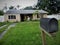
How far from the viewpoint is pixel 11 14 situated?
4041 cm

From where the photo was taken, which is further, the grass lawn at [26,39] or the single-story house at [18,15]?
the single-story house at [18,15]

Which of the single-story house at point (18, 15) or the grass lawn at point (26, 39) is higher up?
the grass lawn at point (26, 39)

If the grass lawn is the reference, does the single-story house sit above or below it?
below

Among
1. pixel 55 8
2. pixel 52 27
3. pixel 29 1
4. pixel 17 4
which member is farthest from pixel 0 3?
pixel 52 27

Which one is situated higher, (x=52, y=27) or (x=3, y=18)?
(x=52, y=27)

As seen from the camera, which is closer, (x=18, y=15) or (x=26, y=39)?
(x=26, y=39)

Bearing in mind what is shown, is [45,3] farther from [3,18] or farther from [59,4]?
[3,18]

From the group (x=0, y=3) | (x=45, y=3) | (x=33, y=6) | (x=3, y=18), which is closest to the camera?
(x=3, y=18)

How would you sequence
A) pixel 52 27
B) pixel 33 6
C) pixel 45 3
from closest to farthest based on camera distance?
pixel 52 27
pixel 45 3
pixel 33 6

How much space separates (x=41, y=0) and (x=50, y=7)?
410cm

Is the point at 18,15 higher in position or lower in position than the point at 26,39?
lower

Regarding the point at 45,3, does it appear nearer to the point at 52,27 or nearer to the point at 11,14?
the point at 11,14

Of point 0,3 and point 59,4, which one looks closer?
point 59,4

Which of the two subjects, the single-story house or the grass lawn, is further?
the single-story house
